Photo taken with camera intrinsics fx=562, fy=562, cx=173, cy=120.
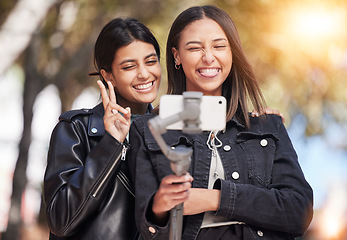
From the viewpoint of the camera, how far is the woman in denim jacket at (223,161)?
2.17 metres

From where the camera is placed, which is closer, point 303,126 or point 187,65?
→ point 187,65

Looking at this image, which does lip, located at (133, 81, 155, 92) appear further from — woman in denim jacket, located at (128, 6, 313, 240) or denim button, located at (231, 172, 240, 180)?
denim button, located at (231, 172, 240, 180)

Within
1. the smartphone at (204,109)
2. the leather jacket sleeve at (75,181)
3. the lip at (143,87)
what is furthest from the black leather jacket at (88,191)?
the smartphone at (204,109)

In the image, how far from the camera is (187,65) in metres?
2.45

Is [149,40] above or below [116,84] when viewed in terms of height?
above

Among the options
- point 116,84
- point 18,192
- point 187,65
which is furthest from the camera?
point 18,192

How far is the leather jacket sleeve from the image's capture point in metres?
2.41

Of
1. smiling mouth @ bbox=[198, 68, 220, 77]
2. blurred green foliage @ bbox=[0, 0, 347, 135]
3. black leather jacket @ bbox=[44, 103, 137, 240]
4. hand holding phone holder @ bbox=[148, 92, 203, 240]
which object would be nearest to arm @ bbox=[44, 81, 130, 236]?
black leather jacket @ bbox=[44, 103, 137, 240]

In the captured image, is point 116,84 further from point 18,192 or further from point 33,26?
point 18,192

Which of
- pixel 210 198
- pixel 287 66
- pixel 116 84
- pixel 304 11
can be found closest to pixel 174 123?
pixel 210 198

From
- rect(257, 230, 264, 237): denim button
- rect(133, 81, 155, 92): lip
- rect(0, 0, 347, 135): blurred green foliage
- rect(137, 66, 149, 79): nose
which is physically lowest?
rect(257, 230, 264, 237): denim button

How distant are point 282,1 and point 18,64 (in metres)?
6.28

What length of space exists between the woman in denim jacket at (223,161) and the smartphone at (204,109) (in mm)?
304

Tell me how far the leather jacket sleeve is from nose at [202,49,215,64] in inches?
20.6
